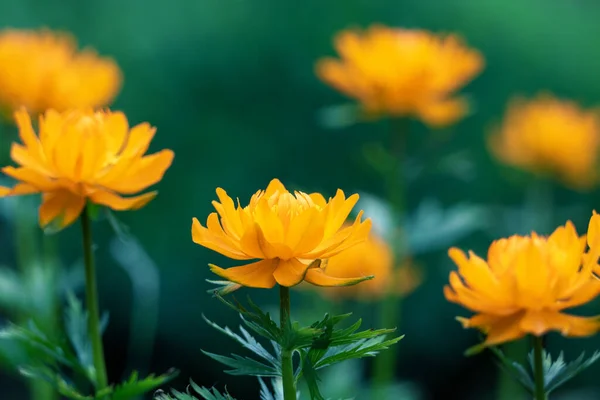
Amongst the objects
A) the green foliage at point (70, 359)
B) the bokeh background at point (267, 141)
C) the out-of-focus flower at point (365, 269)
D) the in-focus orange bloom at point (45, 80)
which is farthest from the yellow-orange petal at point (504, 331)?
the bokeh background at point (267, 141)

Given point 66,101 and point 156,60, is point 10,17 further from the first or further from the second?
point 66,101

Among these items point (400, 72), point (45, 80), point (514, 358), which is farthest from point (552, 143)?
point (45, 80)

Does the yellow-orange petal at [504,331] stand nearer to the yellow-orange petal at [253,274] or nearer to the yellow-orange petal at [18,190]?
the yellow-orange petal at [253,274]

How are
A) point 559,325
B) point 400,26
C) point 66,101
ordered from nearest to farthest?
point 559,325 < point 66,101 < point 400,26

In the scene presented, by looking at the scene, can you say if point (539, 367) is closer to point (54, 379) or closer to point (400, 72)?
point (54, 379)

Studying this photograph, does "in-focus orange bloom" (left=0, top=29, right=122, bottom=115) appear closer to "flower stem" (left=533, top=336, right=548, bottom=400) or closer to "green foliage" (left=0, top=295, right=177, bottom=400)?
"green foliage" (left=0, top=295, right=177, bottom=400)

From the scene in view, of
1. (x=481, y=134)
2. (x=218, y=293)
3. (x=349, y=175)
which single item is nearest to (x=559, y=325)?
(x=218, y=293)
